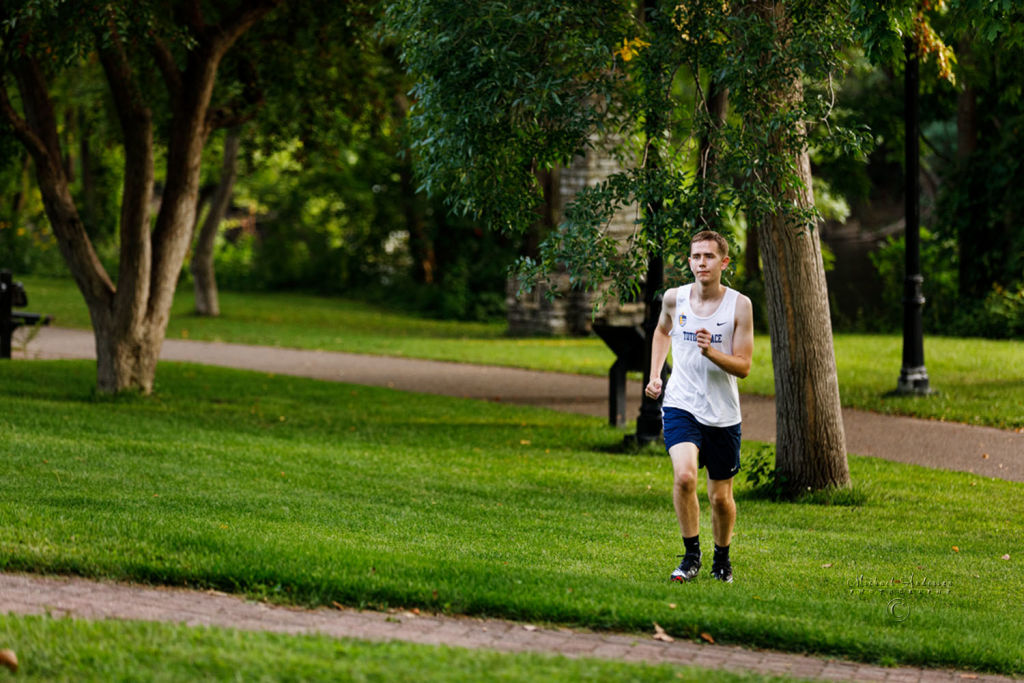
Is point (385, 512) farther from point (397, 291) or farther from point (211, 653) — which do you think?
point (397, 291)

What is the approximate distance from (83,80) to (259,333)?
6.37 m

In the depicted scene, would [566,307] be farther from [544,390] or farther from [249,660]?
[249,660]

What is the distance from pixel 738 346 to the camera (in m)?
6.41

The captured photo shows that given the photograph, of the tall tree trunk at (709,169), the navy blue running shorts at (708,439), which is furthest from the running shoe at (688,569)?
the tall tree trunk at (709,169)

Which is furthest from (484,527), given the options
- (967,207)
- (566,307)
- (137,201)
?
(967,207)

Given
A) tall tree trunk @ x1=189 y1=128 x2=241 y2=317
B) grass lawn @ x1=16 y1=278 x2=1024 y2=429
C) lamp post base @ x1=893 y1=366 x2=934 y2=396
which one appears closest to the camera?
grass lawn @ x1=16 y1=278 x2=1024 y2=429

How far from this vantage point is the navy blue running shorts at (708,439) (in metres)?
6.58

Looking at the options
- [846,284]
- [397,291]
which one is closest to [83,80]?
[397,291]

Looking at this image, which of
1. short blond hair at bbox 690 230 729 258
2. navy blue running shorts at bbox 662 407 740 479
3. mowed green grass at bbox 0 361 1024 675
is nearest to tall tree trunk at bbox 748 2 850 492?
mowed green grass at bbox 0 361 1024 675

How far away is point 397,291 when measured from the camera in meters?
33.7

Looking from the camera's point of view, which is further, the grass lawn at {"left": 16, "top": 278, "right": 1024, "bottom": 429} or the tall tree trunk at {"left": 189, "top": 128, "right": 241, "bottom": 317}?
the tall tree trunk at {"left": 189, "top": 128, "right": 241, "bottom": 317}

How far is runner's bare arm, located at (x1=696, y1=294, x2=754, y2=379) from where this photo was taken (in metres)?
6.29

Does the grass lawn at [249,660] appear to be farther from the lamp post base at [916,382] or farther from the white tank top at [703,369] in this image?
the lamp post base at [916,382]

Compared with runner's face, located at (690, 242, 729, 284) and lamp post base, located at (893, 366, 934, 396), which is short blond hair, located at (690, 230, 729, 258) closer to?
runner's face, located at (690, 242, 729, 284)
